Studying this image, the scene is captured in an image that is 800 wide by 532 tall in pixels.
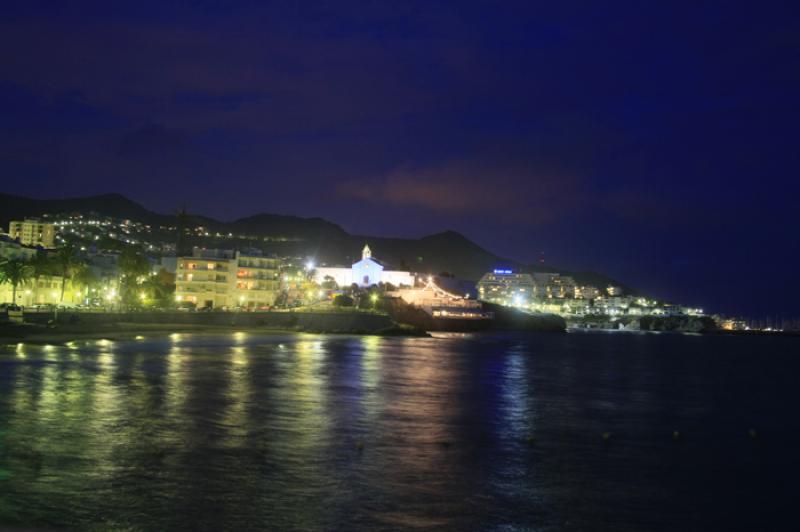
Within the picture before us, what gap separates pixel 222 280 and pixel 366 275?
55929mm

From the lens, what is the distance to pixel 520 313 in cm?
17225

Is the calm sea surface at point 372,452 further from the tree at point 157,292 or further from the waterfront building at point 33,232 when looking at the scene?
the waterfront building at point 33,232

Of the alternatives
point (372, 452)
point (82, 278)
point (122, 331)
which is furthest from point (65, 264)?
point (372, 452)

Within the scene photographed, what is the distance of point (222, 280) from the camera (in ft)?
380

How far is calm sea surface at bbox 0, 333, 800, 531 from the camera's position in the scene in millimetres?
14016

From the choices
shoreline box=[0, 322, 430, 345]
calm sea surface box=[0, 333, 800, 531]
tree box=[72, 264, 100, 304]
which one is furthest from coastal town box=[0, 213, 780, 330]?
calm sea surface box=[0, 333, 800, 531]

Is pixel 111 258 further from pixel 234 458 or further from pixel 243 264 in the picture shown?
pixel 234 458

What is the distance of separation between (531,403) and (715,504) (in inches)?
689

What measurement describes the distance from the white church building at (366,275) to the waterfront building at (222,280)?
46.3 metres

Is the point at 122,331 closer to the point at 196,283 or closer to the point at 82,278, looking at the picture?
the point at 82,278

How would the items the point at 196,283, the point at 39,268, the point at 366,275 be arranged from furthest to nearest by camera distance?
the point at 366,275 < the point at 196,283 < the point at 39,268

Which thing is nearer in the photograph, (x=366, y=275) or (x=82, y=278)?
(x=82, y=278)

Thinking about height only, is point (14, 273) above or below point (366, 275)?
below

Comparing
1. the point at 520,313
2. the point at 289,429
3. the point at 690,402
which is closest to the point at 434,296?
the point at 520,313
